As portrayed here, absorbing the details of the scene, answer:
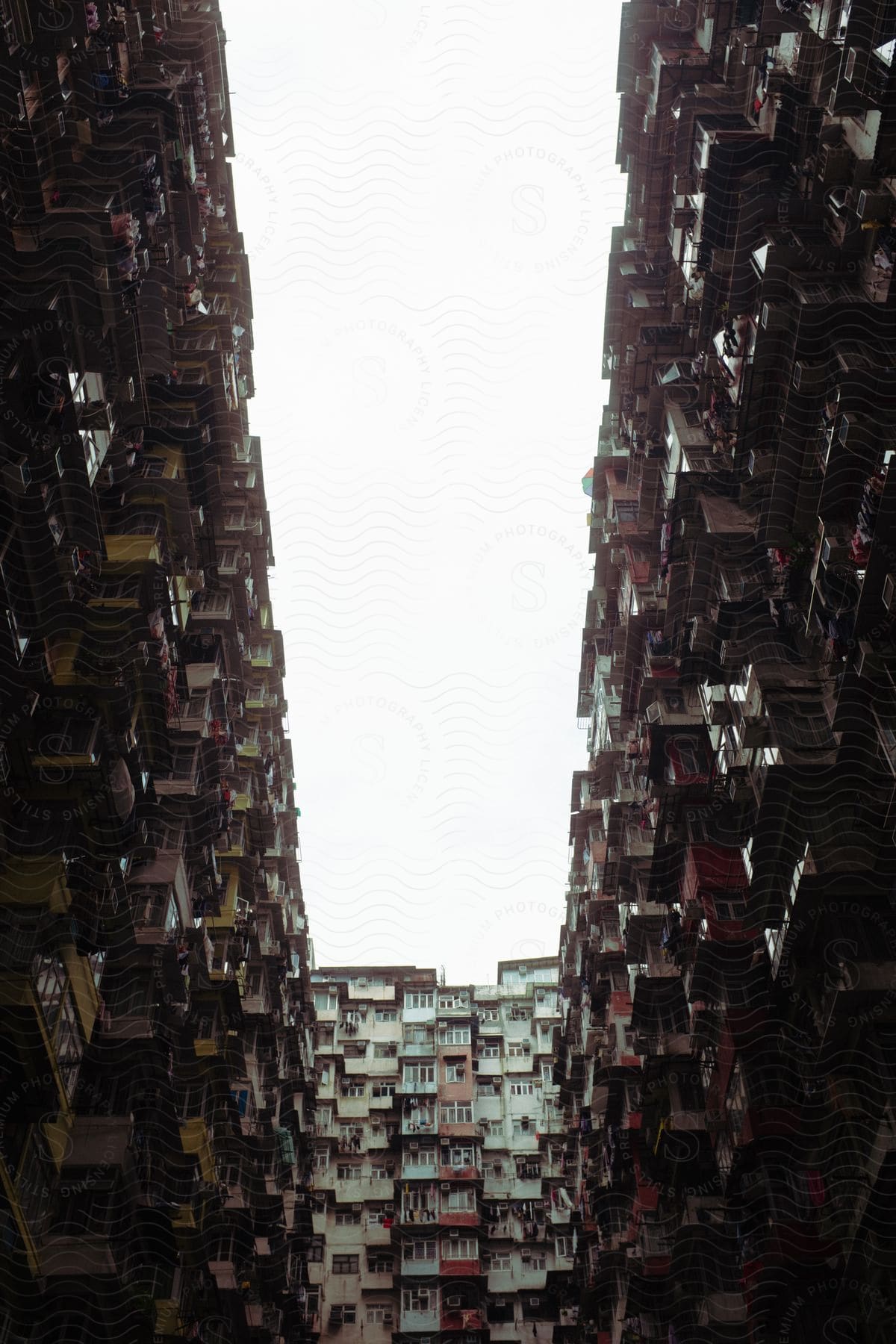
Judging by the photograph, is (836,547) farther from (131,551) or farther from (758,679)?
(131,551)

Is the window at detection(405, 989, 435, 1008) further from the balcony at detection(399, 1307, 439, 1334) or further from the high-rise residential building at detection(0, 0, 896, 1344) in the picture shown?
the high-rise residential building at detection(0, 0, 896, 1344)

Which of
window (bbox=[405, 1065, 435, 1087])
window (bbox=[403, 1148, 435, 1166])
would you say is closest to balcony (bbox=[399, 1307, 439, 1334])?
window (bbox=[403, 1148, 435, 1166])

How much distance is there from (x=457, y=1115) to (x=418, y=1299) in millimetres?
7328

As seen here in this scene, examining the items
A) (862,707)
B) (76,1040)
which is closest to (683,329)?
(862,707)

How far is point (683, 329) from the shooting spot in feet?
89.4

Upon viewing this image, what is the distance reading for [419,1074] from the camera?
46594mm

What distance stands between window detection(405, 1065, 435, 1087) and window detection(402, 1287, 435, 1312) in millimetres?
8179

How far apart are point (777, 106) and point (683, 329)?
293 inches

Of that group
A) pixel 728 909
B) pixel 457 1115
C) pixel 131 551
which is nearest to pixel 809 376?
pixel 728 909

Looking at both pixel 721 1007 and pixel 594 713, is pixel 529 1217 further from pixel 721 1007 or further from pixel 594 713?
pixel 721 1007

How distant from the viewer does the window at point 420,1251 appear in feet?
132

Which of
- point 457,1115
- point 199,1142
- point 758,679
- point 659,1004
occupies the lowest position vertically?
point 199,1142

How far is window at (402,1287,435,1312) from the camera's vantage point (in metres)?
38.7

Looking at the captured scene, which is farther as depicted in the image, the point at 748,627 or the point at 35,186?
the point at 748,627
